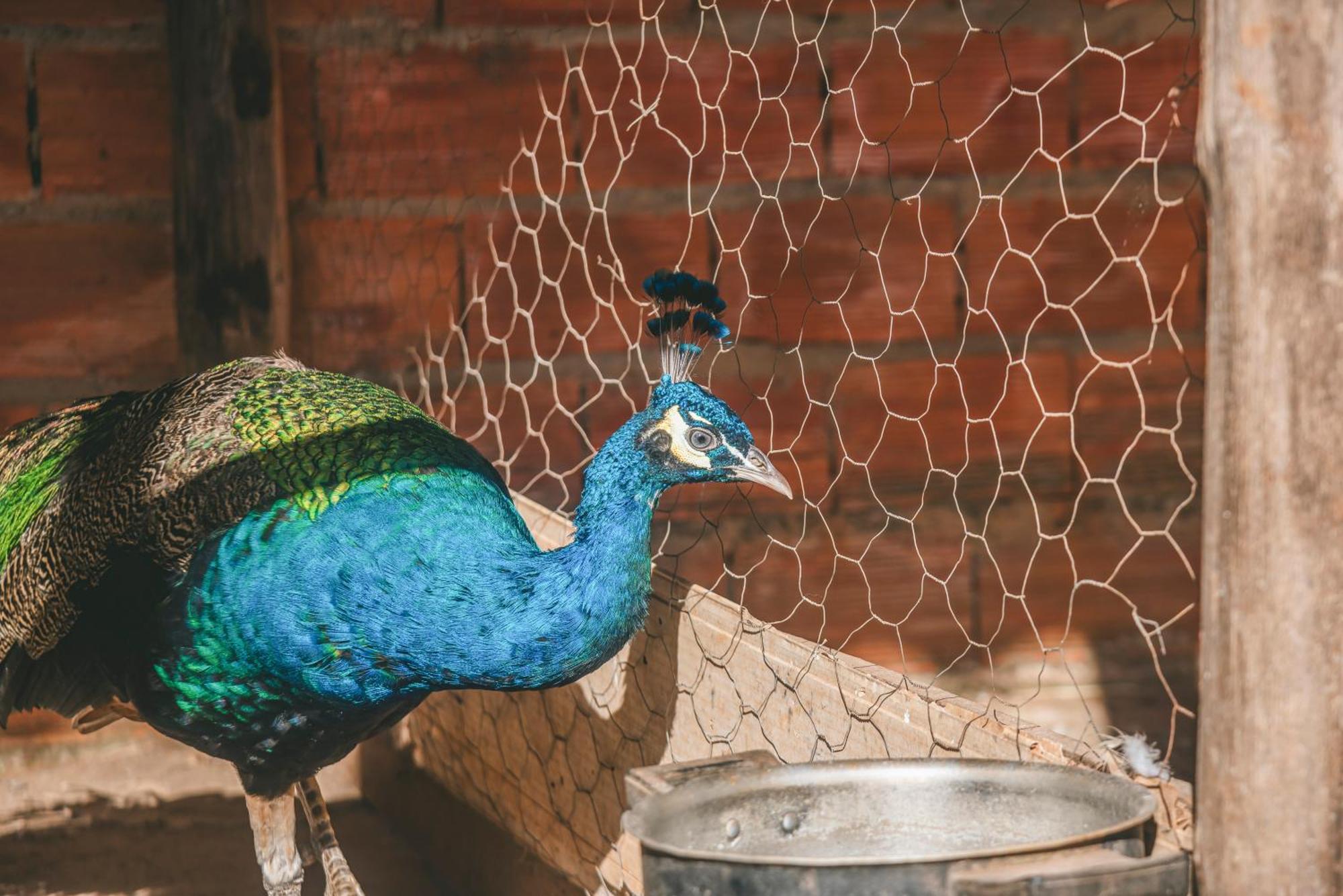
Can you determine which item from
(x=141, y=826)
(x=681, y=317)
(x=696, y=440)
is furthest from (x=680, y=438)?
(x=141, y=826)

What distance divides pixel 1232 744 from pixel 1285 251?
0.35 metres

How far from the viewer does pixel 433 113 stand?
10.2 ft

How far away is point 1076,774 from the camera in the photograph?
50.4 inches

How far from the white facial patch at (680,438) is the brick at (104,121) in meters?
1.62

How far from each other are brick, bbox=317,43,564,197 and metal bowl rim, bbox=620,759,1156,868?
189 cm

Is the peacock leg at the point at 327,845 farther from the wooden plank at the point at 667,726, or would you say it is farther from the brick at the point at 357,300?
the brick at the point at 357,300

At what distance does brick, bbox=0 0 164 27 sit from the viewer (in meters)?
3.03

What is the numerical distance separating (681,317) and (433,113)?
133cm

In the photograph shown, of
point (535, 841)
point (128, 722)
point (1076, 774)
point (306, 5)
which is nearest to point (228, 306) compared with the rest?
point (306, 5)

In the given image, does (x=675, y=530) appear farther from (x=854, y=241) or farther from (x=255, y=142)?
(x=255, y=142)

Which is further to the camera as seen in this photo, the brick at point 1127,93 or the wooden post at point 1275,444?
the brick at point 1127,93

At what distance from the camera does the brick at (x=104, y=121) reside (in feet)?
10.1

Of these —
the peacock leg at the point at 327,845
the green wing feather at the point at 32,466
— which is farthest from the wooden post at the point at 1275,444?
the green wing feather at the point at 32,466

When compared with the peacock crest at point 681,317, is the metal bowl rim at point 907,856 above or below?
below
